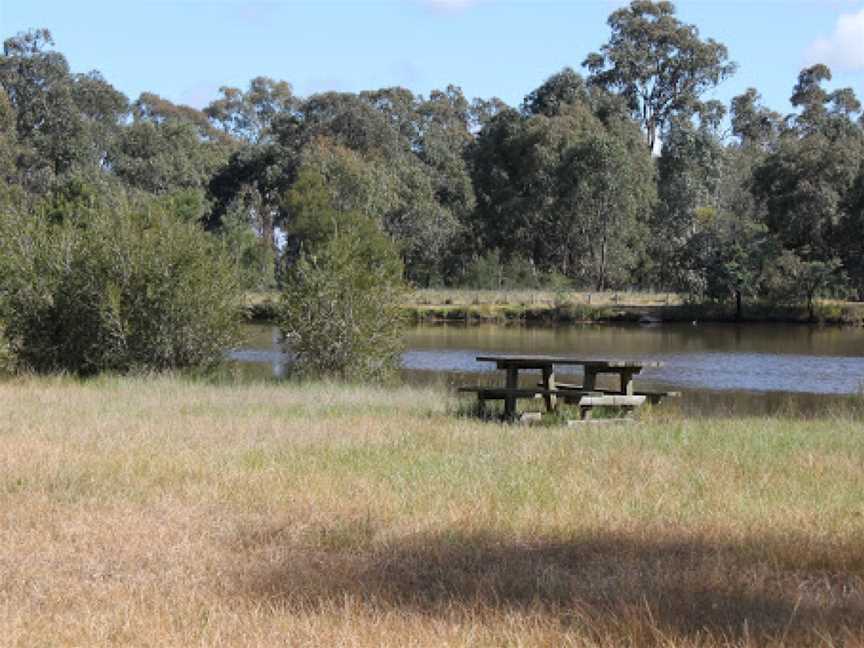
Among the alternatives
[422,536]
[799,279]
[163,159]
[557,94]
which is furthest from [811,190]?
[422,536]

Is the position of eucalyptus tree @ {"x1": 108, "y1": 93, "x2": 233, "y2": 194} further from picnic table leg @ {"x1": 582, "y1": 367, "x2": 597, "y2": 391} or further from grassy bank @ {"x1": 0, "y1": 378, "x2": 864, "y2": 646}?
grassy bank @ {"x1": 0, "y1": 378, "x2": 864, "y2": 646}

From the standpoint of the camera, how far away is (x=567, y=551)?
286 inches

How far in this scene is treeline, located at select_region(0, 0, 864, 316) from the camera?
200ft

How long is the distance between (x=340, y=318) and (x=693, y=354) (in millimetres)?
19353

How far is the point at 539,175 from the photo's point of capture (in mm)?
72000

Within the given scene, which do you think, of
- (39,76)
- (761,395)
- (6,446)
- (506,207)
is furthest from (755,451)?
(39,76)

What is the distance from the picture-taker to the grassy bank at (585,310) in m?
58.0

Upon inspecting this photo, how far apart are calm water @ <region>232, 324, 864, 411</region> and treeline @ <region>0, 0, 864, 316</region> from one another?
6.94 meters

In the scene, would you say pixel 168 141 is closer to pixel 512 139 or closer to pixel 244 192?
pixel 244 192

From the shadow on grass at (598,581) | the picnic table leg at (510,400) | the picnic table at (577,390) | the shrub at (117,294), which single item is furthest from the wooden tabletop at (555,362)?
the shrub at (117,294)

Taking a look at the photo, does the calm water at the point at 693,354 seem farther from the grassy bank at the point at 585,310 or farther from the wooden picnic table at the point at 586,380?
the wooden picnic table at the point at 586,380

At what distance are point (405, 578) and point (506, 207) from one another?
68247 millimetres

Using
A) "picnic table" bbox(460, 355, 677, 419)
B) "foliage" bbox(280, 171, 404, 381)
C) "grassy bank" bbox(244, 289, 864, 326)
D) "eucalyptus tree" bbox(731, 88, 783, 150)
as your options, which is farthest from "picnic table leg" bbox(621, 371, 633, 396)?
"eucalyptus tree" bbox(731, 88, 783, 150)

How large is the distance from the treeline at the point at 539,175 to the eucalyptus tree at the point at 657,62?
0.15 meters
